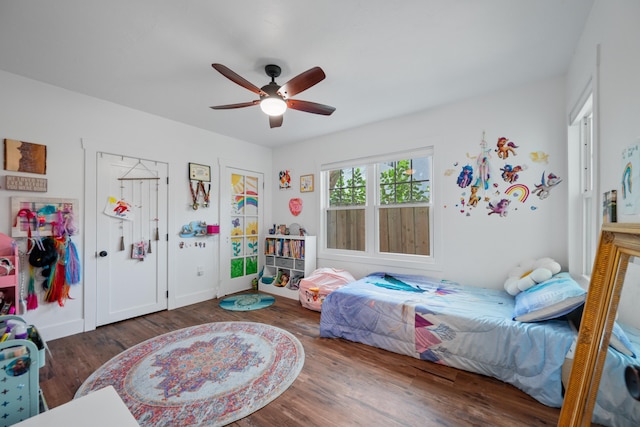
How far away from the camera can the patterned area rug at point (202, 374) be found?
1.72m

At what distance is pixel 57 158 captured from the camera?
2.71 metres

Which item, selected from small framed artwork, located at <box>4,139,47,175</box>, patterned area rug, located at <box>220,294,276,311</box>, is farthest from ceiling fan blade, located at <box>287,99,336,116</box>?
patterned area rug, located at <box>220,294,276,311</box>

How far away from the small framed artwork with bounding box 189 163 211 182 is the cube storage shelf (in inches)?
54.3

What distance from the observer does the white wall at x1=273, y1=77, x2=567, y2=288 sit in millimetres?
2576

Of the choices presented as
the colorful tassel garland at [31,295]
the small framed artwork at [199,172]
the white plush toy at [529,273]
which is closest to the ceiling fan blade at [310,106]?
the small framed artwork at [199,172]

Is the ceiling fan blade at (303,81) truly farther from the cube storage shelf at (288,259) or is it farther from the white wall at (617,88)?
the cube storage shelf at (288,259)

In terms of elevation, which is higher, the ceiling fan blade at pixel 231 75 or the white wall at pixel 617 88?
the ceiling fan blade at pixel 231 75

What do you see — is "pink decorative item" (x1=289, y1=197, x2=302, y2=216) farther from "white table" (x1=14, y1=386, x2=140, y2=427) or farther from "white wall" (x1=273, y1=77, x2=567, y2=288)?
"white table" (x1=14, y1=386, x2=140, y2=427)

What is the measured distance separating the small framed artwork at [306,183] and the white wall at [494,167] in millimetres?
1125

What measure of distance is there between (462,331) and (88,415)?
91.4 inches

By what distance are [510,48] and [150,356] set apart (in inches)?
157

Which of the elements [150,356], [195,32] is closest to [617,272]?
[195,32]

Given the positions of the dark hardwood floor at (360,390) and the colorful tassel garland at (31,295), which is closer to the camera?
the dark hardwood floor at (360,390)

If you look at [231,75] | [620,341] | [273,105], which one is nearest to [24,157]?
[231,75]
